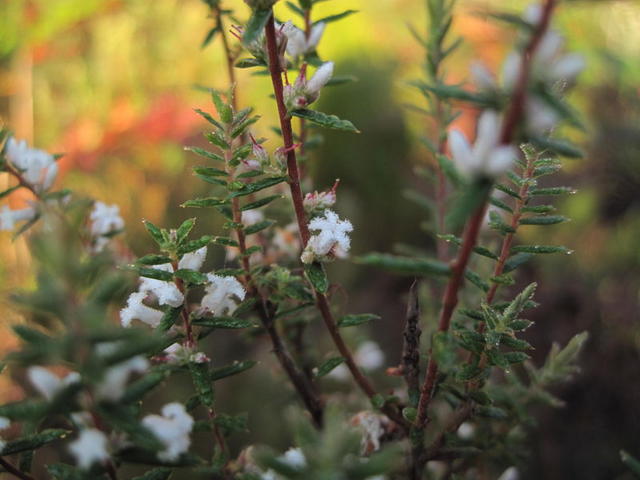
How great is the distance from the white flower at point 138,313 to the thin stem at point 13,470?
0.16m

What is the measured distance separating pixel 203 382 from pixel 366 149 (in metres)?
1.43

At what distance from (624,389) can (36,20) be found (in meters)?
2.28

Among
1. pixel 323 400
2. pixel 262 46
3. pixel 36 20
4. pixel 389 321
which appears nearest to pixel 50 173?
pixel 262 46

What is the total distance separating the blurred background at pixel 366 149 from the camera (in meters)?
1.23

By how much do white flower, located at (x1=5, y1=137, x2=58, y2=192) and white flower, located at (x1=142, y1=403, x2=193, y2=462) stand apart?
0.40m

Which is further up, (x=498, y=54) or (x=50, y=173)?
(x=498, y=54)

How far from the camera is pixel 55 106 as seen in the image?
8.21 ft

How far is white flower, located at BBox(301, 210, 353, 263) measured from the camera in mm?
592

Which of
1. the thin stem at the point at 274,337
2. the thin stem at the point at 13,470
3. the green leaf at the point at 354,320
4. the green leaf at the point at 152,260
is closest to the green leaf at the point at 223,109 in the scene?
the thin stem at the point at 274,337

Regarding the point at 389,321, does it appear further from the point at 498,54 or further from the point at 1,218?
the point at 498,54

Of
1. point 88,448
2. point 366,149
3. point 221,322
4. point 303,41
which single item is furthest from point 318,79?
point 366,149

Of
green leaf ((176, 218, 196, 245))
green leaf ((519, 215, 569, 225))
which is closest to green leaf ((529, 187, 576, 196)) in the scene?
green leaf ((519, 215, 569, 225))

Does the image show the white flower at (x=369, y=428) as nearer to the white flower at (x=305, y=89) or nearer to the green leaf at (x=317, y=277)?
the green leaf at (x=317, y=277)

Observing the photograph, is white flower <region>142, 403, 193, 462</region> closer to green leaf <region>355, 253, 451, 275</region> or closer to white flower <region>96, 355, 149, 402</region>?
white flower <region>96, 355, 149, 402</region>
